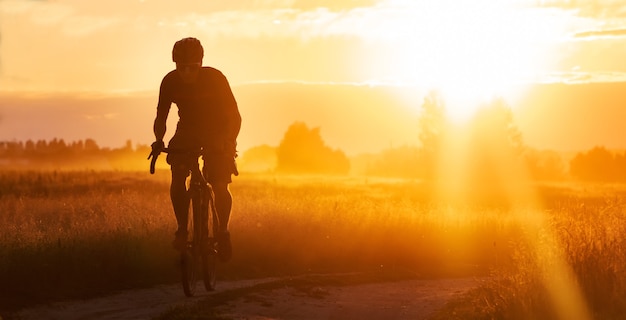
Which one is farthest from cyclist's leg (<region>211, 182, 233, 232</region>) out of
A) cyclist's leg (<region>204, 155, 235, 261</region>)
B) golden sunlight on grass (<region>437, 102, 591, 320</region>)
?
golden sunlight on grass (<region>437, 102, 591, 320</region>)

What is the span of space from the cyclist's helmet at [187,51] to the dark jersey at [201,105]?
289mm

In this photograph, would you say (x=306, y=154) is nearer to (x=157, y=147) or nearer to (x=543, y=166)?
(x=543, y=166)

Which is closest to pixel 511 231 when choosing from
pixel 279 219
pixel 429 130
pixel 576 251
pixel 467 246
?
pixel 467 246

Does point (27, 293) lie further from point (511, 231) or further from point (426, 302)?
point (511, 231)

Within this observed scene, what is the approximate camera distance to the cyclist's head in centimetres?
1394

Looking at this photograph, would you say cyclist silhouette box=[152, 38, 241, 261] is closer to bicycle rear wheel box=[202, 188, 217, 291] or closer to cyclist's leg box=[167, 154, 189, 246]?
cyclist's leg box=[167, 154, 189, 246]

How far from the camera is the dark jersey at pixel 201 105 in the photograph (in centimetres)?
1424

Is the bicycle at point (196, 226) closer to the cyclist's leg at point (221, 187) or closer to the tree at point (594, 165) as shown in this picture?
the cyclist's leg at point (221, 187)

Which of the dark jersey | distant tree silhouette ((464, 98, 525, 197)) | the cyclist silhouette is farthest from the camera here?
distant tree silhouette ((464, 98, 525, 197))

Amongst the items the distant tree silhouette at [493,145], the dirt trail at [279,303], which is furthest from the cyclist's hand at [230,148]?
the distant tree silhouette at [493,145]

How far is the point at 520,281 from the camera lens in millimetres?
14430

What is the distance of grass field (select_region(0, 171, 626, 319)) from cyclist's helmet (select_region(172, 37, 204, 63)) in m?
3.18

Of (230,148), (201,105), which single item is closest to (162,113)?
(201,105)

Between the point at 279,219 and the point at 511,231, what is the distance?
22.1 feet
